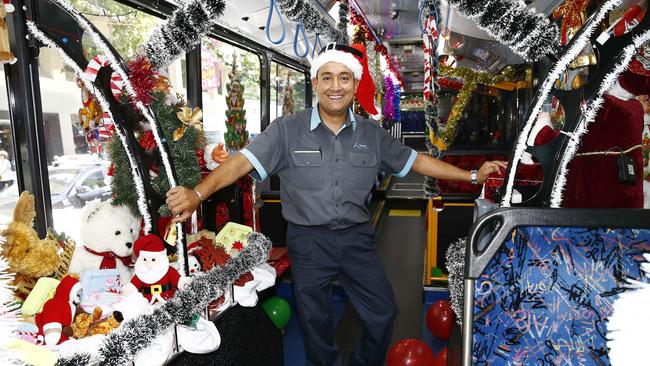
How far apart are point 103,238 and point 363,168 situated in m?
1.27

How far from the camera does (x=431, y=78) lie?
10.8 ft

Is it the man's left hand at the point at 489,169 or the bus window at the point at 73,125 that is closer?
the man's left hand at the point at 489,169

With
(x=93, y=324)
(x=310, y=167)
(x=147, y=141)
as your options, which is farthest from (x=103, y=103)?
(x=310, y=167)

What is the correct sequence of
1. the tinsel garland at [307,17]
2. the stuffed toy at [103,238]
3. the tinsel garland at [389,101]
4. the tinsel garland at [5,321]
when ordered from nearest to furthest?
1. the tinsel garland at [5,321]
2. the stuffed toy at [103,238]
3. the tinsel garland at [307,17]
4. the tinsel garland at [389,101]

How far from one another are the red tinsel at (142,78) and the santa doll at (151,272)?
0.55 meters

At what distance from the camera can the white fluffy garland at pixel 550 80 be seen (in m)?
1.55

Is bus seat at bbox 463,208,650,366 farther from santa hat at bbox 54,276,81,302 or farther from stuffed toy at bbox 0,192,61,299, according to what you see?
stuffed toy at bbox 0,192,61,299

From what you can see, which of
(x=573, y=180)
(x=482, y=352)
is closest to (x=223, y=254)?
(x=482, y=352)

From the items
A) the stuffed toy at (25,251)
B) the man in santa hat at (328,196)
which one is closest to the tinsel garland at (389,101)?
the man in santa hat at (328,196)

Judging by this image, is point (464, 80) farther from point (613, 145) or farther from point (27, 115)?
point (27, 115)

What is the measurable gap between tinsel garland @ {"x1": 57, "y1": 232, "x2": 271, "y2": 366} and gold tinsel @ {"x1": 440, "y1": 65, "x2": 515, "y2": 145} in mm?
5056

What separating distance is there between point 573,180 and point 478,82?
17.8 feet

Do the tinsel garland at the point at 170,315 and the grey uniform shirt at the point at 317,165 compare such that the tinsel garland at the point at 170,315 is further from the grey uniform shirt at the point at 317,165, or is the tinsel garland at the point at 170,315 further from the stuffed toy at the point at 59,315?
the grey uniform shirt at the point at 317,165

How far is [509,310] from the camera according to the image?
133cm
